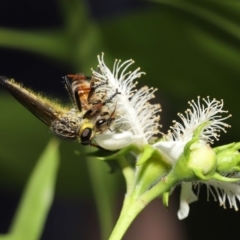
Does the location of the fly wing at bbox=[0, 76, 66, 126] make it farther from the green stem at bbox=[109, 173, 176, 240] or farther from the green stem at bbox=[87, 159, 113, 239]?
the green stem at bbox=[87, 159, 113, 239]

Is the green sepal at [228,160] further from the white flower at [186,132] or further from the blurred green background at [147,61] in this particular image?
the blurred green background at [147,61]

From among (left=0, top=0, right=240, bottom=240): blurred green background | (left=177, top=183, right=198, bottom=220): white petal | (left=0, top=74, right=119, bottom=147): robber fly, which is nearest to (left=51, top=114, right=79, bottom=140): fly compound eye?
(left=0, top=74, right=119, bottom=147): robber fly

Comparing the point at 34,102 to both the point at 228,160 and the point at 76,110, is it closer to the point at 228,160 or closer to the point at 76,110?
the point at 76,110

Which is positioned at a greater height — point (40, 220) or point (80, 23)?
point (80, 23)

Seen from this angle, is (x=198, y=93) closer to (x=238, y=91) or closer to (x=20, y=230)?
(x=238, y=91)

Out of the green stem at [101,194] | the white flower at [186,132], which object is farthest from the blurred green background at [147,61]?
the white flower at [186,132]

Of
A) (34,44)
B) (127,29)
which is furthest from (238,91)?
(34,44)
